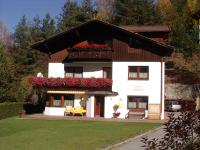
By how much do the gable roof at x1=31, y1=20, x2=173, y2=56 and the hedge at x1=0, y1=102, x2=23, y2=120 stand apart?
6.49 meters

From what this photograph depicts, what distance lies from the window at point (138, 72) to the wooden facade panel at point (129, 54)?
0.83m

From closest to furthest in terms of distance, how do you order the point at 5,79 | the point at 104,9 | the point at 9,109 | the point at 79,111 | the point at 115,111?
the point at 9,109 < the point at 115,111 < the point at 79,111 < the point at 5,79 < the point at 104,9

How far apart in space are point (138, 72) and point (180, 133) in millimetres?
36478

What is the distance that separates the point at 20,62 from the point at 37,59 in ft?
8.95

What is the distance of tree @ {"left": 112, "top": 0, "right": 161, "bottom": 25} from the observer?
68750 millimetres

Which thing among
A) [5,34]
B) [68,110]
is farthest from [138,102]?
[5,34]

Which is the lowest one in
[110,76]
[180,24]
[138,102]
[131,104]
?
[131,104]

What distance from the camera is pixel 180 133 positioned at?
7.89 metres

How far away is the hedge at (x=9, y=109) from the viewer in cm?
4068

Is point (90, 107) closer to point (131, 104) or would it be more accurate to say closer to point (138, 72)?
point (131, 104)

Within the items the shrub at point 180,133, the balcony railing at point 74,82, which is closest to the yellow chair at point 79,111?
the balcony railing at point 74,82

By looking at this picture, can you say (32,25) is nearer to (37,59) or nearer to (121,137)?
(37,59)

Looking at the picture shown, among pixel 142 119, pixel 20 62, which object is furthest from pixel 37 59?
pixel 142 119

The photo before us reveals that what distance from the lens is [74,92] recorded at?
44.1m
